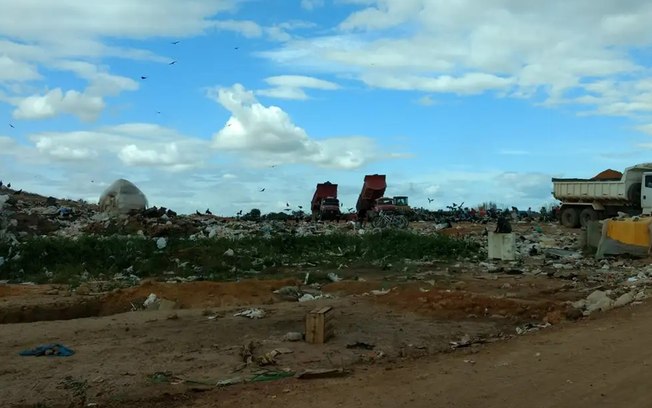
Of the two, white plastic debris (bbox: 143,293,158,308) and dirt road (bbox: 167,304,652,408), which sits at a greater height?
white plastic debris (bbox: 143,293,158,308)

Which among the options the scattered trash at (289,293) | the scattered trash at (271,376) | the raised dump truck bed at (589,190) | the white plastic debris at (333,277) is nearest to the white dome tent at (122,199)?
the white plastic debris at (333,277)

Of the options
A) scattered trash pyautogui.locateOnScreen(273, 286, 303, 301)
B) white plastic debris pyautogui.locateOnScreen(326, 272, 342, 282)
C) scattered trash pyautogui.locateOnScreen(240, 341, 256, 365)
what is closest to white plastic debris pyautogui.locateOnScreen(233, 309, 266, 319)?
scattered trash pyautogui.locateOnScreen(240, 341, 256, 365)

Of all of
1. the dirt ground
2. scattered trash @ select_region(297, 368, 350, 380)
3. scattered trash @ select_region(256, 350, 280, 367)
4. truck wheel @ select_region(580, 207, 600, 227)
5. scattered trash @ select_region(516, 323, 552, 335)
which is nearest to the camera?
the dirt ground

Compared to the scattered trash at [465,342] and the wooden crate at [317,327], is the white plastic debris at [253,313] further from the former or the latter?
Result: the scattered trash at [465,342]

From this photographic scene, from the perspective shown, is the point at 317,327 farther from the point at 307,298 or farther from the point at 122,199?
the point at 122,199

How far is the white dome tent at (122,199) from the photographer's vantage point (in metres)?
26.2

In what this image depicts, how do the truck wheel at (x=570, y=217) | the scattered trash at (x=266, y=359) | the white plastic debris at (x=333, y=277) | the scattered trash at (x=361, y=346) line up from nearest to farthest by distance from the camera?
1. the scattered trash at (x=266, y=359)
2. the scattered trash at (x=361, y=346)
3. the white plastic debris at (x=333, y=277)
4. the truck wheel at (x=570, y=217)

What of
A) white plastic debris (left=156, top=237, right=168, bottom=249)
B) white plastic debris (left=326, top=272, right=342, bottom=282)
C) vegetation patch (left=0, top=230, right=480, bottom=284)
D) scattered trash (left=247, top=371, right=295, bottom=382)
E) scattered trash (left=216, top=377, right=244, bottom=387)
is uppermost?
white plastic debris (left=156, top=237, right=168, bottom=249)

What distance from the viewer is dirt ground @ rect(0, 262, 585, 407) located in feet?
19.3

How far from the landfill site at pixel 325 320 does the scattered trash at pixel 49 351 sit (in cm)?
2

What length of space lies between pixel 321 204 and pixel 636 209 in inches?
755

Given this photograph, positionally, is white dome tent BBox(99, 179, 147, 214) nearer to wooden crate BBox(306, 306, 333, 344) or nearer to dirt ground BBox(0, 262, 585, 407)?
dirt ground BBox(0, 262, 585, 407)

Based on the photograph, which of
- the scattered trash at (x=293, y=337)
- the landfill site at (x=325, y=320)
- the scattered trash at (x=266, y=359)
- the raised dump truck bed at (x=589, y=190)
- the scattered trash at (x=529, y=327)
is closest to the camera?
the landfill site at (x=325, y=320)

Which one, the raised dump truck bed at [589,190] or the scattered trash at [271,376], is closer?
the scattered trash at [271,376]
